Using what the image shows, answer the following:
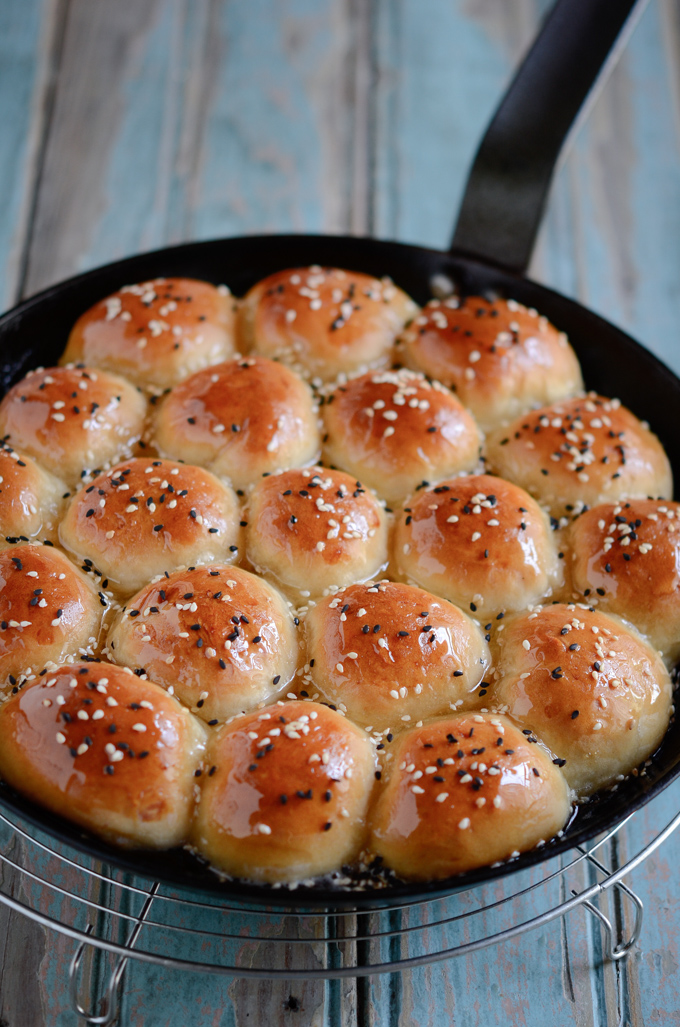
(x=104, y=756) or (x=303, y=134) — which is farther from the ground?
(x=303, y=134)

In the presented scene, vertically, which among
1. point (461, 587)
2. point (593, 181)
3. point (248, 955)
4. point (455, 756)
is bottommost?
point (248, 955)

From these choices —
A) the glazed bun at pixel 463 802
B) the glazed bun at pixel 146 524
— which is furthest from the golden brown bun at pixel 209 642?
the glazed bun at pixel 463 802

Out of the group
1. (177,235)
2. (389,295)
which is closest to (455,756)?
(389,295)

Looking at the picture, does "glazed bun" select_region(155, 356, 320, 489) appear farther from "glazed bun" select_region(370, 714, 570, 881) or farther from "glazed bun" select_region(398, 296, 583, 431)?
"glazed bun" select_region(370, 714, 570, 881)

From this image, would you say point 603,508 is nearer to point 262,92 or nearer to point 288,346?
point 288,346

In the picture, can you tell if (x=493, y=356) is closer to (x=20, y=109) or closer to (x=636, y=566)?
(x=636, y=566)

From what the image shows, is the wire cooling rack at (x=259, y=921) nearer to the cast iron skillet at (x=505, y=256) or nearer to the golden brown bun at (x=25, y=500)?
the golden brown bun at (x=25, y=500)

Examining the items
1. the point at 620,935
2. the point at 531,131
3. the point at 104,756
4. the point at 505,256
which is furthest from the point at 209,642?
the point at 531,131
